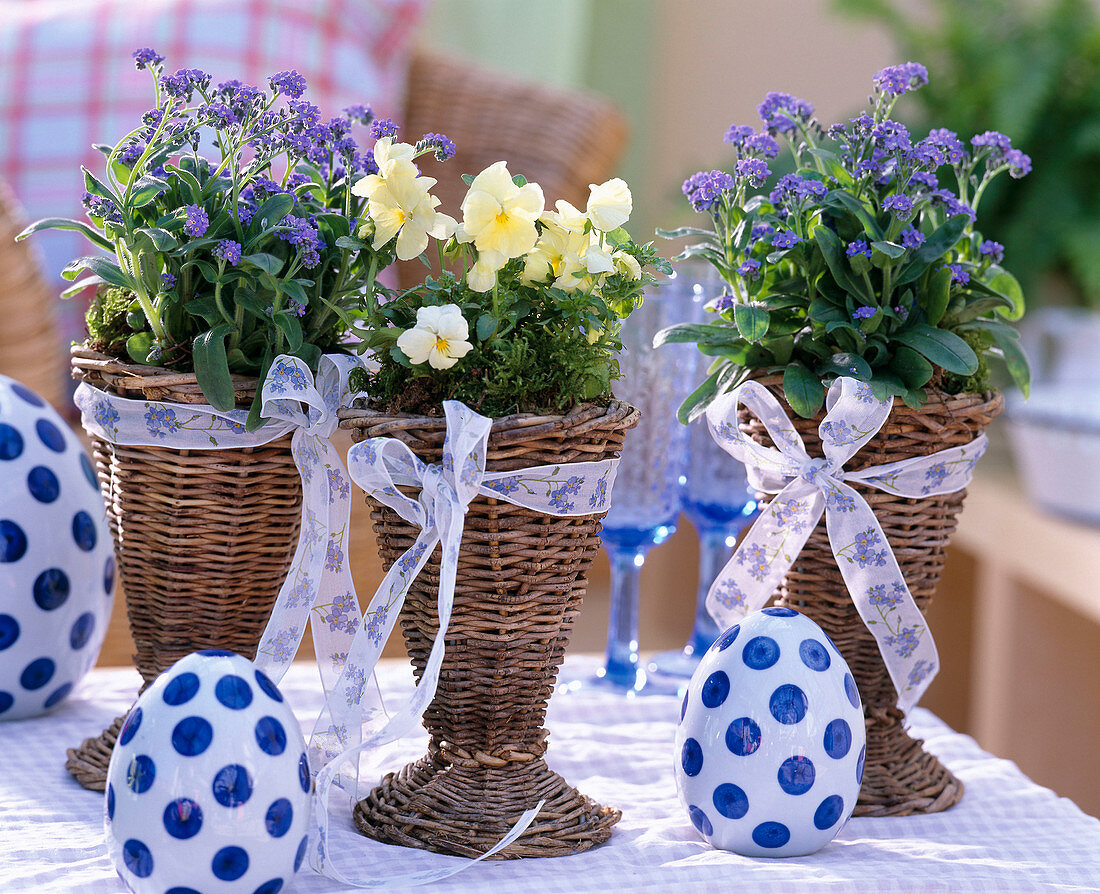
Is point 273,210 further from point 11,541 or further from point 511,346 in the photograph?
point 11,541

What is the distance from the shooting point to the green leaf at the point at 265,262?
0.62 m

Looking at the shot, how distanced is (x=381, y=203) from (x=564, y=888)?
1.21 ft

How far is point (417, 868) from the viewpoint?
2.04ft

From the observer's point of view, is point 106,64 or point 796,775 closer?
point 796,775

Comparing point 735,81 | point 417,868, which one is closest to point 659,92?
point 735,81

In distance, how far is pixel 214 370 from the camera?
2.13 feet

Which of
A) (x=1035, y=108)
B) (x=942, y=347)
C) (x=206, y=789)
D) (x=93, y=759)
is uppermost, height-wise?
(x=1035, y=108)

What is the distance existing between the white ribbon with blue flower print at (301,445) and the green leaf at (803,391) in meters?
0.26

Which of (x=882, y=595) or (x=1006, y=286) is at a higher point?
(x=1006, y=286)

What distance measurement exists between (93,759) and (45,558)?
0.13 m

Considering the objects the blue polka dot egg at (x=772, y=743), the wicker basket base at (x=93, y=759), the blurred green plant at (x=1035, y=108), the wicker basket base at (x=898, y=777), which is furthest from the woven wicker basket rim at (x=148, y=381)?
the blurred green plant at (x=1035, y=108)

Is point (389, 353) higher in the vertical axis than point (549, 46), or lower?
lower

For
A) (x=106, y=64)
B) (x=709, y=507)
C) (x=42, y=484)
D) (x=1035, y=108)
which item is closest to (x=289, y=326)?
(x=42, y=484)

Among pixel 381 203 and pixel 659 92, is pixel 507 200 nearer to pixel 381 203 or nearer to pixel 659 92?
pixel 381 203
